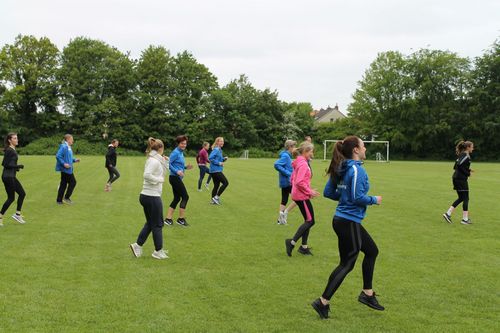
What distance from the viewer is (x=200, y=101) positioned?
6775 cm

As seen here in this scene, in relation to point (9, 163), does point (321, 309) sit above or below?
below

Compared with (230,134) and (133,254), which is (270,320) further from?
(230,134)

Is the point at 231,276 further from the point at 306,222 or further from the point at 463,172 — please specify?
the point at 463,172

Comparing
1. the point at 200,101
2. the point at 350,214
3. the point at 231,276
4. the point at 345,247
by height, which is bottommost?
the point at 231,276

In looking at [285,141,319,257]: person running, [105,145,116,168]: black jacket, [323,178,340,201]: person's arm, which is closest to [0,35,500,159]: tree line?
[105,145,116,168]: black jacket

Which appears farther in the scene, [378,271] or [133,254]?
[133,254]

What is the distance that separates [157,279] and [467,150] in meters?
8.03

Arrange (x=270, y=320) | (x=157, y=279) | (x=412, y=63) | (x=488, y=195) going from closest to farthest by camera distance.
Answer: (x=270, y=320), (x=157, y=279), (x=488, y=195), (x=412, y=63)

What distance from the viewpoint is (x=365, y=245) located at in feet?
16.8

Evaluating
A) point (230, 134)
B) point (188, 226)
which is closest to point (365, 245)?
point (188, 226)

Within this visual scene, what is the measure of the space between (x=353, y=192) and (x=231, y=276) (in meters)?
2.37

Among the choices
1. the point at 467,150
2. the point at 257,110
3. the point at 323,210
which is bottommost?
the point at 323,210

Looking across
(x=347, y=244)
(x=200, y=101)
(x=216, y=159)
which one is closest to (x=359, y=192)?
(x=347, y=244)

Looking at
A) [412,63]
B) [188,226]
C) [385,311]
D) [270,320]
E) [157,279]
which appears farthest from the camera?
[412,63]
